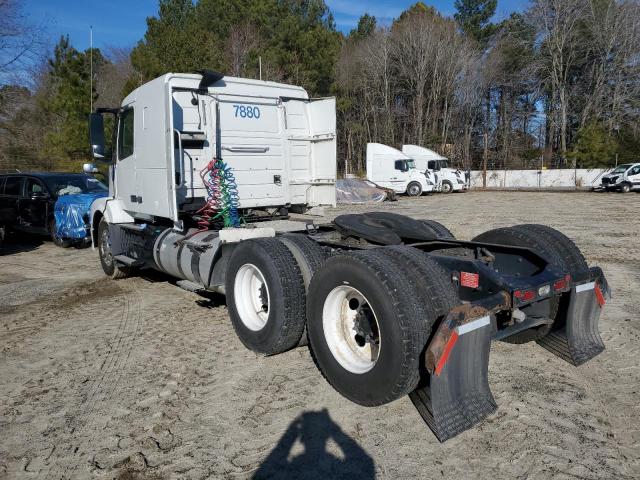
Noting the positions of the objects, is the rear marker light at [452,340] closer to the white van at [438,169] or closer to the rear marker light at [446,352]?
the rear marker light at [446,352]

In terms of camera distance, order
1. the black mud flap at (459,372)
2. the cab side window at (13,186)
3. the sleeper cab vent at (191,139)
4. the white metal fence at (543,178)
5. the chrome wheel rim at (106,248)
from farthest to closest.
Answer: the white metal fence at (543,178) < the cab side window at (13,186) < the chrome wheel rim at (106,248) < the sleeper cab vent at (191,139) < the black mud flap at (459,372)

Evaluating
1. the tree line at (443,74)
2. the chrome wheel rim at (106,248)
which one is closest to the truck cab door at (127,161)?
the chrome wheel rim at (106,248)

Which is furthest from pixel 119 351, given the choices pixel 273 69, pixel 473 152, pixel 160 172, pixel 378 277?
pixel 473 152

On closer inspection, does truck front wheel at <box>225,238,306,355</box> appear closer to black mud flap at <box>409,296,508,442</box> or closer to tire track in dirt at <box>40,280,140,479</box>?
tire track in dirt at <box>40,280,140,479</box>

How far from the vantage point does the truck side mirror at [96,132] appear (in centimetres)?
725

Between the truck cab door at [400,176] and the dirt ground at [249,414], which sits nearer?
the dirt ground at [249,414]

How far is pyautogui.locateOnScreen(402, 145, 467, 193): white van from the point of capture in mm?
32156

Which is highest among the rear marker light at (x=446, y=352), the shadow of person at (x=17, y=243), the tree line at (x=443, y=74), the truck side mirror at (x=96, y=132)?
the tree line at (x=443, y=74)

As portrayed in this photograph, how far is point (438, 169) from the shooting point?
3228cm

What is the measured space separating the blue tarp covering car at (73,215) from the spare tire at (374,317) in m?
8.74

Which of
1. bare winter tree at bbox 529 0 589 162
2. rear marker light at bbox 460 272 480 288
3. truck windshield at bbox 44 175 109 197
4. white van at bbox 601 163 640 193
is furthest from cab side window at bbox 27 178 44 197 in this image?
bare winter tree at bbox 529 0 589 162

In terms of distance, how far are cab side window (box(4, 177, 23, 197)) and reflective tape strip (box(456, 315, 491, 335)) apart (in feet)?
42.4

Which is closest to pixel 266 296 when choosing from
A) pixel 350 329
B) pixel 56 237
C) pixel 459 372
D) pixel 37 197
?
pixel 350 329

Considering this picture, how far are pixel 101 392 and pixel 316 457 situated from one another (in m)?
1.94
